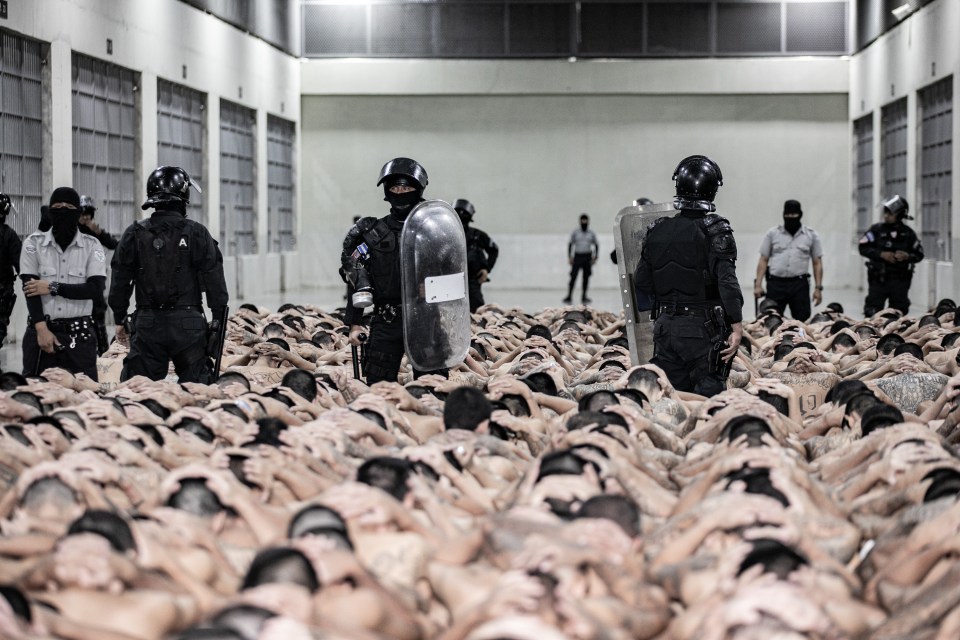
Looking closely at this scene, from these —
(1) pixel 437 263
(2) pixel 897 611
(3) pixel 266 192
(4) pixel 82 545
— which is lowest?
(2) pixel 897 611

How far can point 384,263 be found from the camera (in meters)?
9.71

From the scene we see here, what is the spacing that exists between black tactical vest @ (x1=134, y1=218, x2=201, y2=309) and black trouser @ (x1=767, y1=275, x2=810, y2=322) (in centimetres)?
862

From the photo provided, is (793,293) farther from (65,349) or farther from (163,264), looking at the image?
(65,349)

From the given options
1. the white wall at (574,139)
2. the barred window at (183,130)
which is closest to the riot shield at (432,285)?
the barred window at (183,130)

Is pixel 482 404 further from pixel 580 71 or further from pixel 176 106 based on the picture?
pixel 580 71

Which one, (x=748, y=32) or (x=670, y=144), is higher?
(x=748, y=32)

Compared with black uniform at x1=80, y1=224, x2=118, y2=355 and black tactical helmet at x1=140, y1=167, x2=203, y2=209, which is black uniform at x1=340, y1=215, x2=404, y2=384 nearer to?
black tactical helmet at x1=140, y1=167, x2=203, y2=209

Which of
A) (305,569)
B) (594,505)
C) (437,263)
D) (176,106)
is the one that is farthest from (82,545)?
(176,106)

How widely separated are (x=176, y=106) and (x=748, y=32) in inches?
547

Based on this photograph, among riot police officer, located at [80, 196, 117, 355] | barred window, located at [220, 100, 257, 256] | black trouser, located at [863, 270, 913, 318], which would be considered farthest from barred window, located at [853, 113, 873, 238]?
riot police officer, located at [80, 196, 117, 355]

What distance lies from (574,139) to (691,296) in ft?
75.0

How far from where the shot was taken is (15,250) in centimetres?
1176

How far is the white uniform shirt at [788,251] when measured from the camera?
53.2ft

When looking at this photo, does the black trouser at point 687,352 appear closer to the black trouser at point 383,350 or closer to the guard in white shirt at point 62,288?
the black trouser at point 383,350
